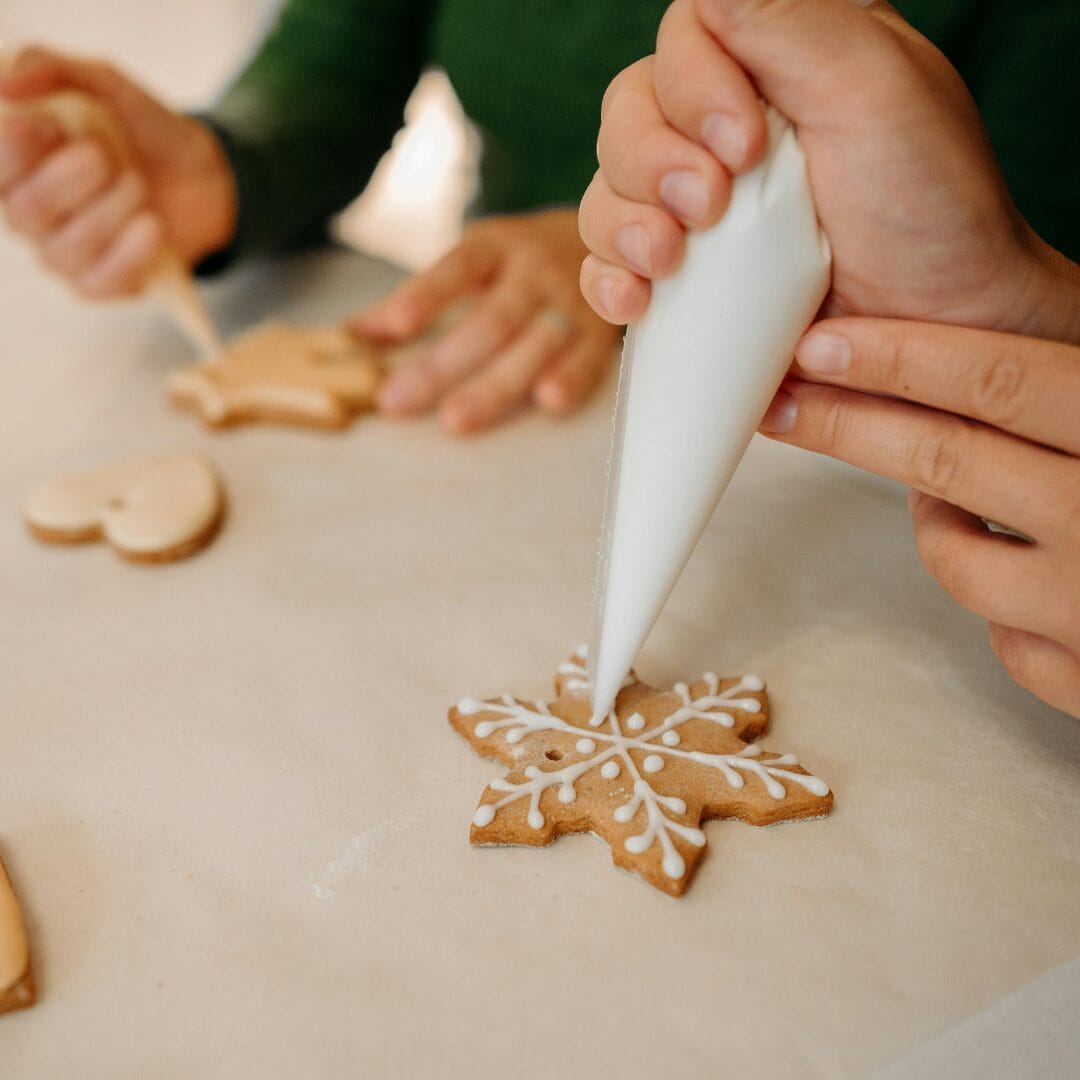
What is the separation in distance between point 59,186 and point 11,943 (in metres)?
0.72

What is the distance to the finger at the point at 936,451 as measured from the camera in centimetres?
50

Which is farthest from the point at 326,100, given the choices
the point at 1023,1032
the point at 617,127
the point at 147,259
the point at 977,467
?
the point at 1023,1032

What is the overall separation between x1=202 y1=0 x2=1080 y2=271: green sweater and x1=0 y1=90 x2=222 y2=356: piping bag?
4.7 inches

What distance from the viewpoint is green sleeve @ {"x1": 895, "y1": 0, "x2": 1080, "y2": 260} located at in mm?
831

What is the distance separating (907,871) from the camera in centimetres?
54

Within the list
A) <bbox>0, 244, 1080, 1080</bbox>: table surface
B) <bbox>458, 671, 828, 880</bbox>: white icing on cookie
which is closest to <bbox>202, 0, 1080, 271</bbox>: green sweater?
<bbox>0, 244, 1080, 1080</bbox>: table surface

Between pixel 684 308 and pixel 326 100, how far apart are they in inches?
37.5

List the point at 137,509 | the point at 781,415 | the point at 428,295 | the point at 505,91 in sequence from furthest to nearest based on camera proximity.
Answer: the point at 505,91, the point at 428,295, the point at 137,509, the point at 781,415

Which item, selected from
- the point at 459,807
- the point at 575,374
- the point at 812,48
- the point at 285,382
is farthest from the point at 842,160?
the point at 285,382

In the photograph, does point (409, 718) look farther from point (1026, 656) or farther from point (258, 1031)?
point (1026, 656)

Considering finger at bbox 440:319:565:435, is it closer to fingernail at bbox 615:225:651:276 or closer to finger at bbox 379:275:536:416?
finger at bbox 379:275:536:416

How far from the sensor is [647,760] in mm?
587

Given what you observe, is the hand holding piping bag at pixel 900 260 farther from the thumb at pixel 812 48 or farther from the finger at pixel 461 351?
the finger at pixel 461 351

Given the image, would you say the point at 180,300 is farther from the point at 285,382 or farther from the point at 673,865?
the point at 673,865
